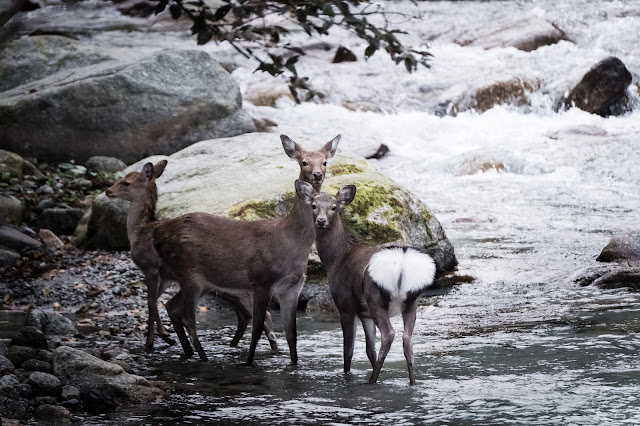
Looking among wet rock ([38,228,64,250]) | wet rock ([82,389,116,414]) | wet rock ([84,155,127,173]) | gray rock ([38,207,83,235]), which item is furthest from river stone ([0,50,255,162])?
wet rock ([82,389,116,414])

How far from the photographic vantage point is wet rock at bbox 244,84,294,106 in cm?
2411

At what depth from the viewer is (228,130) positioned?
1680 centimetres

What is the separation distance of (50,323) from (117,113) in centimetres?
765

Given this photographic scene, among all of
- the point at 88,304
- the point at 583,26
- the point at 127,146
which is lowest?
the point at 88,304

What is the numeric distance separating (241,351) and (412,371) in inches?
86.4

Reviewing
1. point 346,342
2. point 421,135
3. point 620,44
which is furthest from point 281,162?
point 620,44

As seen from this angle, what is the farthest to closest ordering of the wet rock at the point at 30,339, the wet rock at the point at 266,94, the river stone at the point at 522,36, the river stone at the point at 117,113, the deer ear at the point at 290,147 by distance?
the river stone at the point at 522,36 < the wet rock at the point at 266,94 < the river stone at the point at 117,113 < the deer ear at the point at 290,147 < the wet rock at the point at 30,339

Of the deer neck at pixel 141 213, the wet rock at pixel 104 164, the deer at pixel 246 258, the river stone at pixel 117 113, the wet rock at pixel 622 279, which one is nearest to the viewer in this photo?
the deer at pixel 246 258

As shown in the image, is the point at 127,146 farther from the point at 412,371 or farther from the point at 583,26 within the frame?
the point at 583,26

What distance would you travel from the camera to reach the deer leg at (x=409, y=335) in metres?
6.94

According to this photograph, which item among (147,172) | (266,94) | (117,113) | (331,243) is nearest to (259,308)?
(331,243)

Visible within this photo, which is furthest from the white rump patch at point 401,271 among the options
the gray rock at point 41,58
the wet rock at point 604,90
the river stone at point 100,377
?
the wet rock at point 604,90

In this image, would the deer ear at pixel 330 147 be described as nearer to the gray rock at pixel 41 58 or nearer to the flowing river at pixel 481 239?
the flowing river at pixel 481 239

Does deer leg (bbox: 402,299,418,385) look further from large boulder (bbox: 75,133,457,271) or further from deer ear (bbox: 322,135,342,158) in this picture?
large boulder (bbox: 75,133,457,271)
